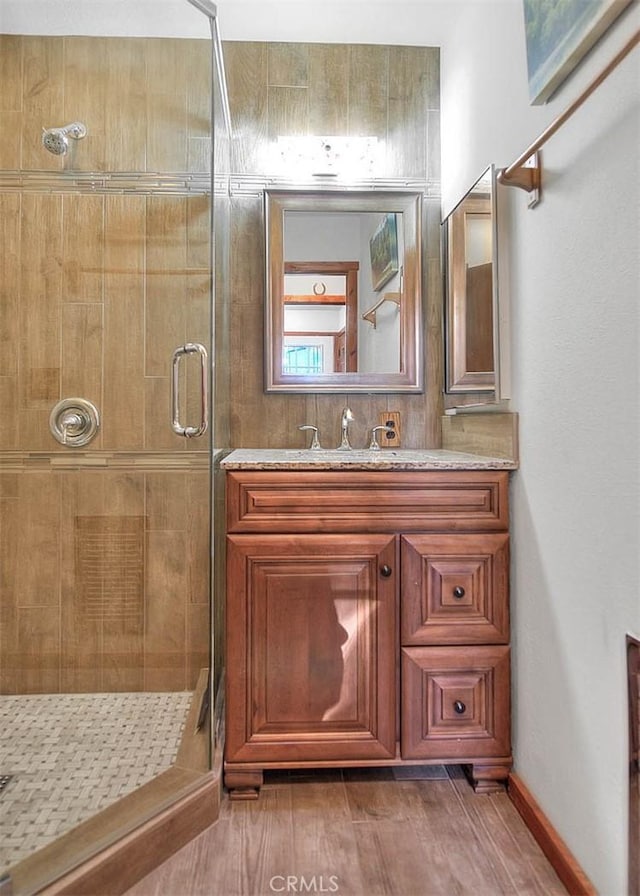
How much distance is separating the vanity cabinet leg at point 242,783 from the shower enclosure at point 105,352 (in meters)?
0.24

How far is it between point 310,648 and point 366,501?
426mm

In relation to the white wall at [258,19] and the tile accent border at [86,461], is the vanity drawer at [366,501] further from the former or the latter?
the white wall at [258,19]

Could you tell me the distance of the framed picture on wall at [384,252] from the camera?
2.19 meters

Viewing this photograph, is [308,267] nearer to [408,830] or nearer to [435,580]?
[435,580]

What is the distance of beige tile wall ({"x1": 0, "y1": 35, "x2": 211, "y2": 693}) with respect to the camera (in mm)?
1813

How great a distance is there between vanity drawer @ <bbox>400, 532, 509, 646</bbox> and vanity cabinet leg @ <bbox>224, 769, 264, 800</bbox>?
54 cm

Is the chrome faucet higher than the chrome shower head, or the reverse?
the chrome shower head

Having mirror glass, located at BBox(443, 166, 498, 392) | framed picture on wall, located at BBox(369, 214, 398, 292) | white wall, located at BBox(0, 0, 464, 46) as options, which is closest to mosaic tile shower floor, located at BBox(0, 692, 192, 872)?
mirror glass, located at BBox(443, 166, 498, 392)

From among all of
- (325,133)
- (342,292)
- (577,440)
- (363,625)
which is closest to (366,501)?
(363,625)

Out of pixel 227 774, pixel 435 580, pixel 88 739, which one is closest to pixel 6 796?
pixel 88 739

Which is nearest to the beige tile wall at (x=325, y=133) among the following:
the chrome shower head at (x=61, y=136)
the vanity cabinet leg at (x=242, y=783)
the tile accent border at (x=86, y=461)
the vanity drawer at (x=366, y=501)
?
the tile accent border at (x=86, y=461)

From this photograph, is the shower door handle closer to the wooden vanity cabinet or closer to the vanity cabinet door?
the wooden vanity cabinet

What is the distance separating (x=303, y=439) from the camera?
2.20 meters

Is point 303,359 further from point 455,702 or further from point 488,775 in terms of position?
point 488,775
